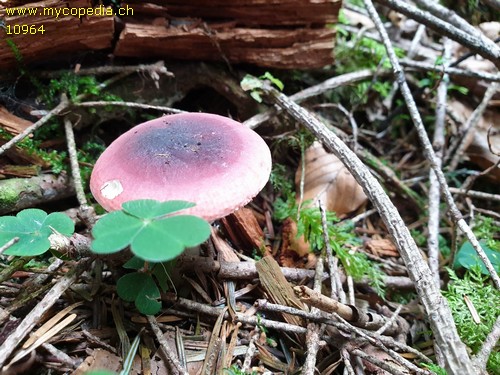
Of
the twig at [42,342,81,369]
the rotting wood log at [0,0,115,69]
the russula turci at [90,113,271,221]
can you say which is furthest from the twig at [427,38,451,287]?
the rotting wood log at [0,0,115,69]

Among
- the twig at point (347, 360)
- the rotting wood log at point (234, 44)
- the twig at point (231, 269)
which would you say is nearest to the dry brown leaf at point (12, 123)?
the rotting wood log at point (234, 44)

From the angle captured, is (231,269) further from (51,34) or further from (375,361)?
(51,34)

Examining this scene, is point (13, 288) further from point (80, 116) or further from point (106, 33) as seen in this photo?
point (106, 33)

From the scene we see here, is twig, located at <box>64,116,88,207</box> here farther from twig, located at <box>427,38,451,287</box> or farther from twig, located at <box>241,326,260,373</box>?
twig, located at <box>427,38,451,287</box>

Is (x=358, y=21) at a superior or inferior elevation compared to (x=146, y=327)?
superior

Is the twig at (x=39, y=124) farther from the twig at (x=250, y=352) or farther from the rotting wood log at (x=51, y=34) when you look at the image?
the twig at (x=250, y=352)

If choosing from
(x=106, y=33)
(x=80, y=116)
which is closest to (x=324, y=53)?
(x=106, y=33)
